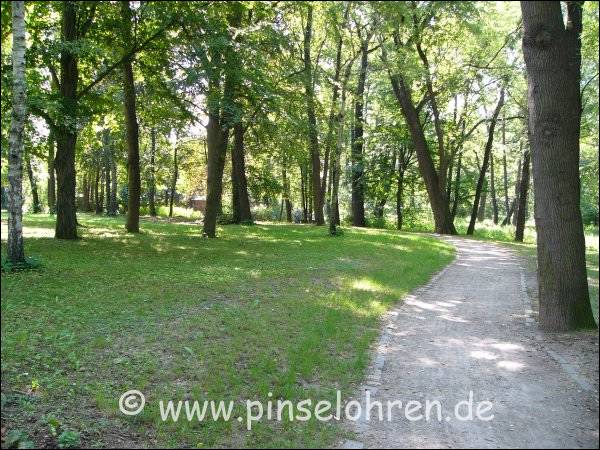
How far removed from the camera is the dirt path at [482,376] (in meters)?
3.98

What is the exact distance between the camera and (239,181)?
23.6m

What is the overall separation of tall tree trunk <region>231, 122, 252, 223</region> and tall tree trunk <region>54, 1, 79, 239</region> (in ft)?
32.9

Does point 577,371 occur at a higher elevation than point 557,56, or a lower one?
lower

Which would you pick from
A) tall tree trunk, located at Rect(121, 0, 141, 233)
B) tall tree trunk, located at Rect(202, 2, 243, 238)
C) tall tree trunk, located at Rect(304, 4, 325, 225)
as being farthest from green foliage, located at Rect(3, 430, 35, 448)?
tall tree trunk, located at Rect(121, 0, 141, 233)

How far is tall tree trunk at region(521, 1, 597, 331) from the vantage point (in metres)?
6.48

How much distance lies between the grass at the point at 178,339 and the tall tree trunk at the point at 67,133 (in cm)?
257

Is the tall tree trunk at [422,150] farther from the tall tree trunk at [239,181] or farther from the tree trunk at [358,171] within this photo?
the tall tree trunk at [239,181]

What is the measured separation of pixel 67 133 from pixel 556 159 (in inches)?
487

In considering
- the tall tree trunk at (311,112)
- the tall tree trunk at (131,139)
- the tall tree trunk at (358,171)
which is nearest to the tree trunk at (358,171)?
the tall tree trunk at (358,171)

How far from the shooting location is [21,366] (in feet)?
15.5

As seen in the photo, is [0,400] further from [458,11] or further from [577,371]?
[458,11]

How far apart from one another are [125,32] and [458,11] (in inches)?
348

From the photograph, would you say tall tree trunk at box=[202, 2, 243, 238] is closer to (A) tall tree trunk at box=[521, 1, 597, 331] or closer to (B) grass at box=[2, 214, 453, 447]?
(B) grass at box=[2, 214, 453, 447]

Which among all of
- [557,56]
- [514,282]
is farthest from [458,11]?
[514,282]
